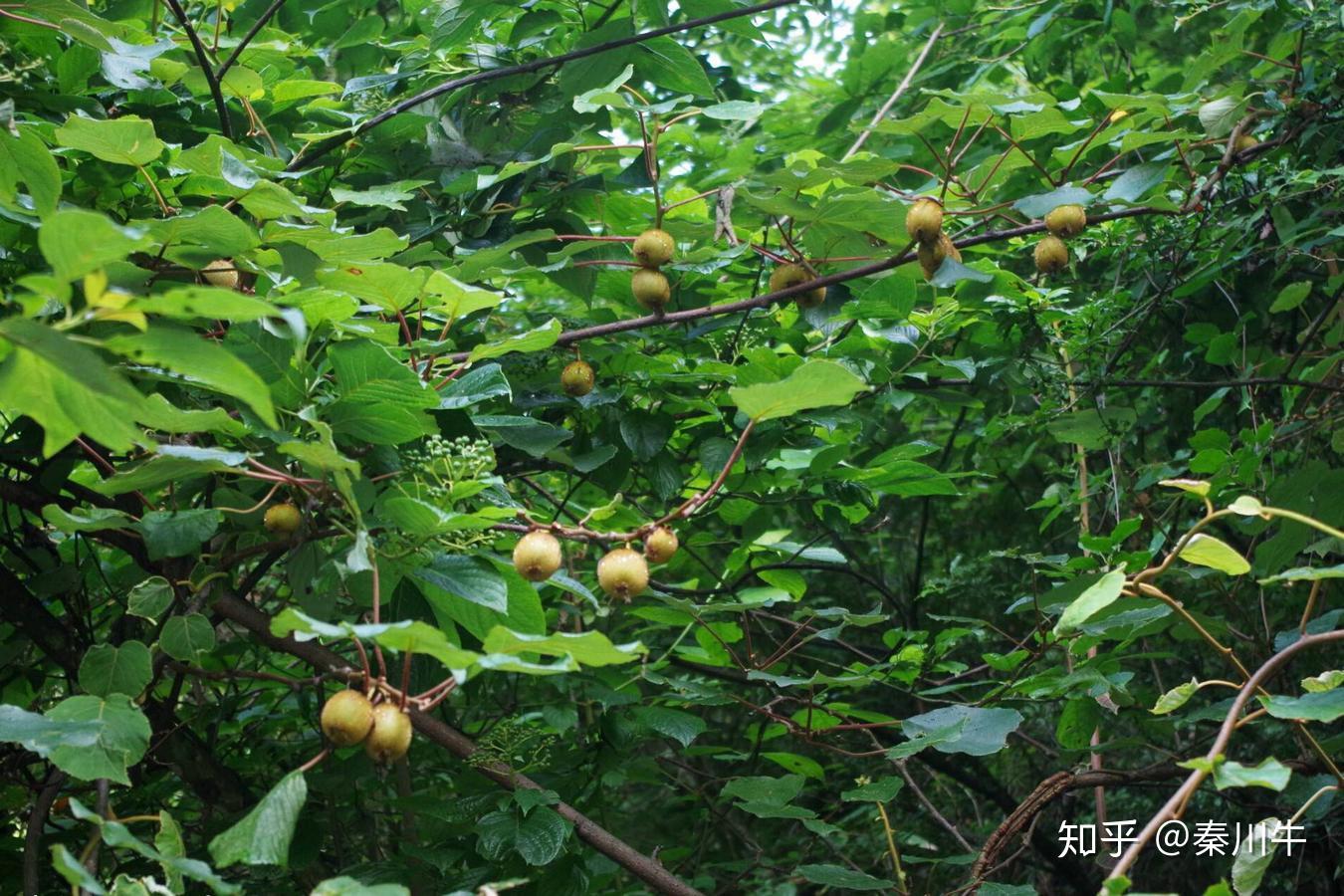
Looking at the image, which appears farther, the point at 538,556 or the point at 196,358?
the point at 538,556

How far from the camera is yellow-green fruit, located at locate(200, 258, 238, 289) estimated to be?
1134 mm

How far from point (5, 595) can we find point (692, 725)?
795 millimetres

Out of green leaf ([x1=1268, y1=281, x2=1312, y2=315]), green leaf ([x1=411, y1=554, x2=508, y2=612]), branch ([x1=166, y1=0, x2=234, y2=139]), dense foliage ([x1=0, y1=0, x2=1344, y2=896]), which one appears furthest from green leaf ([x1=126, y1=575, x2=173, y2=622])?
green leaf ([x1=1268, y1=281, x2=1312, y2=315])

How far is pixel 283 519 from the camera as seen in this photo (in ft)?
3.42

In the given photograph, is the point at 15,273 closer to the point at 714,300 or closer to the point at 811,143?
the point at 714,300

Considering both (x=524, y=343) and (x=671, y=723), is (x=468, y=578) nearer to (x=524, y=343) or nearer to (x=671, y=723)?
(x=524, y=343)

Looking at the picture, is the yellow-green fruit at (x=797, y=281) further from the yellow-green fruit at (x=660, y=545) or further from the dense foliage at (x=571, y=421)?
the yellow-green fruit at (x=660, y=545)

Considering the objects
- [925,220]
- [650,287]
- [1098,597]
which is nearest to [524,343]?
[650,287]

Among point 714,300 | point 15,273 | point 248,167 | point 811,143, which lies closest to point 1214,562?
point 714,300

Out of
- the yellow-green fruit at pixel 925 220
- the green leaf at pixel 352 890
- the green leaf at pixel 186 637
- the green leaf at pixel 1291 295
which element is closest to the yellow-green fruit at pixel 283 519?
the green leaf at pixel 186 637

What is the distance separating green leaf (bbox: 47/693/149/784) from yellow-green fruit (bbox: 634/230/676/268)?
2.12ft

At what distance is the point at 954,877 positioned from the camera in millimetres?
2344

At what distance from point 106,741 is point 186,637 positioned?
0.51 ft

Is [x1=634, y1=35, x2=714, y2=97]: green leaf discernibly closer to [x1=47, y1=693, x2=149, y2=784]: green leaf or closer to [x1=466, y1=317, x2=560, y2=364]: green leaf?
[x1=466, y1=317, x2=560, y2=364]: green leaf
